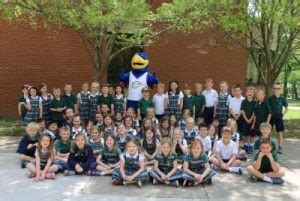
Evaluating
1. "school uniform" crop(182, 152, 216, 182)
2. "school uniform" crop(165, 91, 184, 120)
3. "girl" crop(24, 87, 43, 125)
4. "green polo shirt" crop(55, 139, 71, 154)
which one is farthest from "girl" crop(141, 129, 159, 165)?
"girl" crop(24, 87, 43, 125)

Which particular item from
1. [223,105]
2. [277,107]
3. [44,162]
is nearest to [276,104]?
[277,107]

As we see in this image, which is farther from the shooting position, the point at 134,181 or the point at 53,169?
the point at 53,169

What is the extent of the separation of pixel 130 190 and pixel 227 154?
2.33 metres

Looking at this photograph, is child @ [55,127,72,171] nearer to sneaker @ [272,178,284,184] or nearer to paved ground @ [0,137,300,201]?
paved ground @ [0,137,300,201]

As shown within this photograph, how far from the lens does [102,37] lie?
1128cm

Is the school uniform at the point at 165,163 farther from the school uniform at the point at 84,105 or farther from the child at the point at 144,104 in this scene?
the school uniform at the point at 84,105

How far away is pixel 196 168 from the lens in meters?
6.85

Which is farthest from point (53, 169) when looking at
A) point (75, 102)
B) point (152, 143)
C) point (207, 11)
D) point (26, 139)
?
point (207, 11)

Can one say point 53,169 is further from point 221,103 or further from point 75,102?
point 221,103

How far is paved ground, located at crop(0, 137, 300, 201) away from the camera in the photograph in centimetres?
607

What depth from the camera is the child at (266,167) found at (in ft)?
22.6

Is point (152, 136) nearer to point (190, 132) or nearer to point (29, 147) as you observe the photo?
point (190, 132)

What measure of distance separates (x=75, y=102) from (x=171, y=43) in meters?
6.60

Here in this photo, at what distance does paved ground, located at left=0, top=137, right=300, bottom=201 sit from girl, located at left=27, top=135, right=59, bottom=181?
0.17 metres
